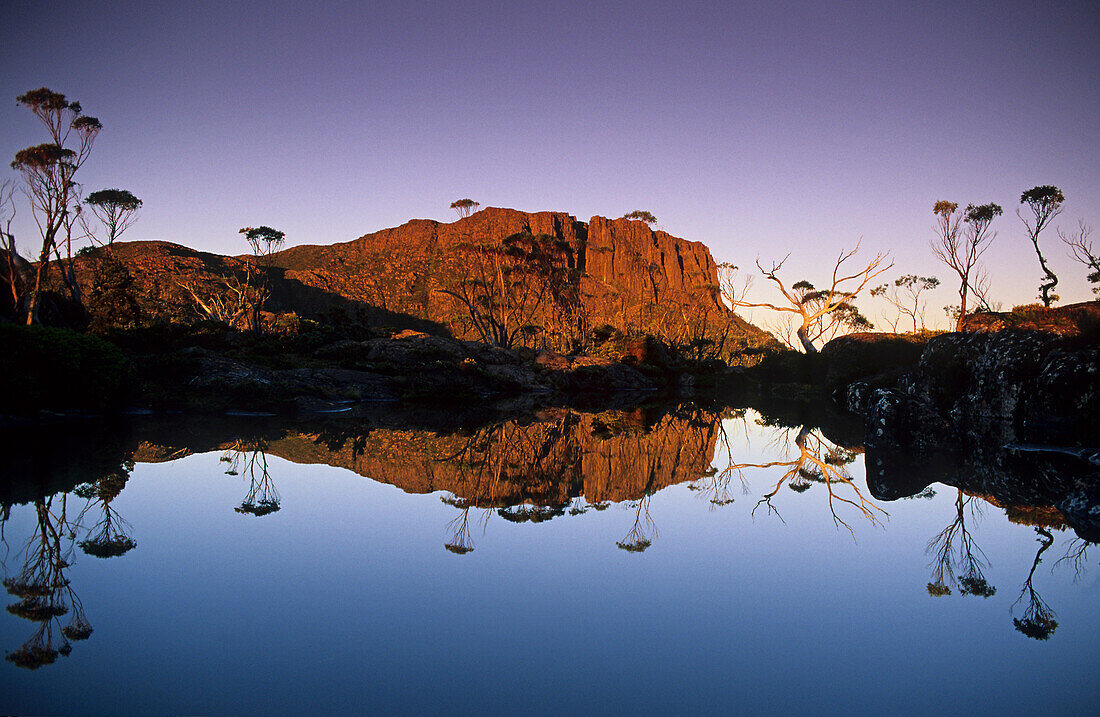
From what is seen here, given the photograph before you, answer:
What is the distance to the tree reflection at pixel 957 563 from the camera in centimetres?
438

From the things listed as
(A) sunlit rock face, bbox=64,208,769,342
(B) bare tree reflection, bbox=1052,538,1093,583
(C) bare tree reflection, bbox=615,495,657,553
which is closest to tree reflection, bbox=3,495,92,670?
(C) bare tree reflection, bbox=615,495,657,553

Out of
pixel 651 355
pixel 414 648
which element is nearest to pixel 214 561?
pixel 414 648

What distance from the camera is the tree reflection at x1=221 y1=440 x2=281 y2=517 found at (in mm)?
6461

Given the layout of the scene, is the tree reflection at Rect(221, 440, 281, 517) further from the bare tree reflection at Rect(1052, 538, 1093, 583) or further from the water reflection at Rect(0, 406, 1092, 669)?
the bare tree reflection at Rect(1052, 538, 1093, 583)

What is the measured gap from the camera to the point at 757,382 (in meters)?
41.0

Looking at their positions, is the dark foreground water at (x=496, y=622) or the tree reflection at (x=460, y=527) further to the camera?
the tree reflection at (x=460, y=527)

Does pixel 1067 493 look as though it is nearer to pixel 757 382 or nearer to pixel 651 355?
pixel 651 355

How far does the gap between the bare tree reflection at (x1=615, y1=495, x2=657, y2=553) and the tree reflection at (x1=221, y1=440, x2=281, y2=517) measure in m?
3.86

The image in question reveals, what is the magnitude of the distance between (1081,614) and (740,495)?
4.01 metres

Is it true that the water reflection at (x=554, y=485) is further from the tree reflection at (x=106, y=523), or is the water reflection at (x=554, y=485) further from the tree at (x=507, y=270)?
the tree at (x=507, y=270)

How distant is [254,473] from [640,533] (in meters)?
5.63

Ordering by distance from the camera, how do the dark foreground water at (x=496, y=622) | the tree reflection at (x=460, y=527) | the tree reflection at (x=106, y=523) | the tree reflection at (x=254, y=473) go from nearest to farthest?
the dark foreground water at (x=496, y=622) < the tree reflection at (x=106, y=523) < the tree reflection at (x=460, y=527) < the tree reflection at (x=254, y=473)

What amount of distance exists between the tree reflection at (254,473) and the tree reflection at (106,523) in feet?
3.62

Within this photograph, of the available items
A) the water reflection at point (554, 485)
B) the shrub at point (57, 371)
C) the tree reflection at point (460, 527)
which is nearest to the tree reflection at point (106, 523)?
the water reflection at point (554, 485)
